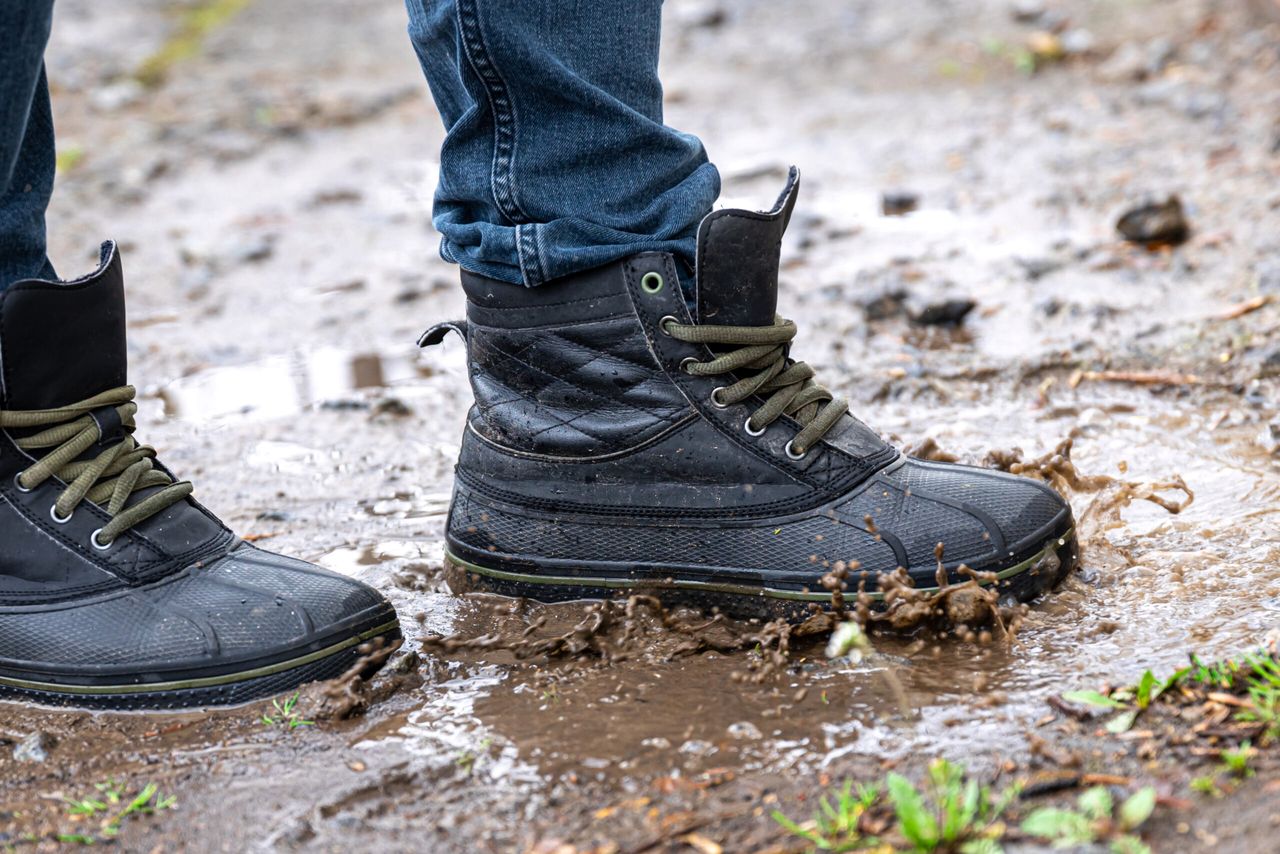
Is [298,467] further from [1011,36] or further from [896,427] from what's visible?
[1011,36]

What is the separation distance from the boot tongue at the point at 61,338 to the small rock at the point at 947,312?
248 centimetres

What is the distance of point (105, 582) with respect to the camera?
1.96 metres

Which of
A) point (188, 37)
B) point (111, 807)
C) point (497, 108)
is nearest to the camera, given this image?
point (111, 807)

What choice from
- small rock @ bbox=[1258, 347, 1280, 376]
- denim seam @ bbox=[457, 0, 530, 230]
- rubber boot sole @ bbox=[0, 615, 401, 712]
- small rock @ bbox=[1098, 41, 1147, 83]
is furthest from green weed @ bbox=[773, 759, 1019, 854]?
small rock @ bbox=[1098, 41, 1147, 83]

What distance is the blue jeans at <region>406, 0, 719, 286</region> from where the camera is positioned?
1.91m

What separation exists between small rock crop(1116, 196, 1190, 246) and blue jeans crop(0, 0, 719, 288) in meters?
2.59

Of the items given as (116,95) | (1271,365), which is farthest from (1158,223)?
(116,95)

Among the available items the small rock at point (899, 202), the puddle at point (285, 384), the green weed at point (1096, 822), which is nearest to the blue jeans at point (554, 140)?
the green weed at point (1096, 822)

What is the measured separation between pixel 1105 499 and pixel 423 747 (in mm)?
1426

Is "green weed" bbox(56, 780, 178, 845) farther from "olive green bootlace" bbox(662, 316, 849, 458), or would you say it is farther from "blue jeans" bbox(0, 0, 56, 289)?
"olive green bootlace" bbox(662, 316, 849, 458)

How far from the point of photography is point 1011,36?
7.87m

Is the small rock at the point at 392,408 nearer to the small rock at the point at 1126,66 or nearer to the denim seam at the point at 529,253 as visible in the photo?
the denim seam at the point at 529,253

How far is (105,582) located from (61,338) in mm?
388

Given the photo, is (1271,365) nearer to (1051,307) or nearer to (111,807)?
(1051,307)
